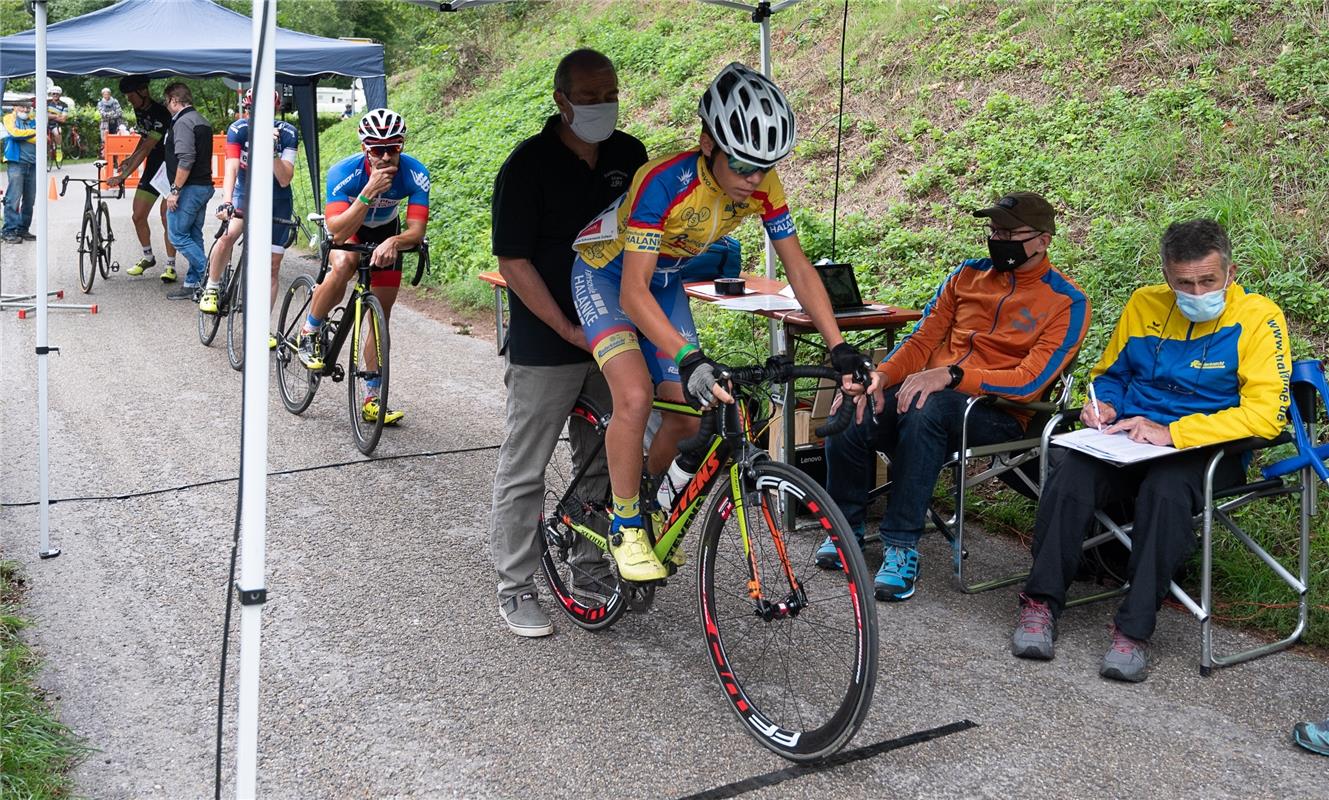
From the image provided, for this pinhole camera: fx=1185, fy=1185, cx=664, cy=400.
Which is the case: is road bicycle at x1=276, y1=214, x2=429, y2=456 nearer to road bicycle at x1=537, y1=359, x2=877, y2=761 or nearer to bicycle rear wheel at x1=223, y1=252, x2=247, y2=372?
bicycle rear wheel at x1=223, y1=252, x2=247, y2=372

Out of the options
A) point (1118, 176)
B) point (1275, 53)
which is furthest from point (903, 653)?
point (1275, 53)

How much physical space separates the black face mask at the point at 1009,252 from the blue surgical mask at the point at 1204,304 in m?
0.74

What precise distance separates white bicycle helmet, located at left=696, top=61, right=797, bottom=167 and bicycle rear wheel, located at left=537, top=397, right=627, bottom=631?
1.19 meters

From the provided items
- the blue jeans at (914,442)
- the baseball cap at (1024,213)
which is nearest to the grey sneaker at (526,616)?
the blue jeans at (914,442)

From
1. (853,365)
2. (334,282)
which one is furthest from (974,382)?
(334,282)

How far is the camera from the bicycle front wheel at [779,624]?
316cm

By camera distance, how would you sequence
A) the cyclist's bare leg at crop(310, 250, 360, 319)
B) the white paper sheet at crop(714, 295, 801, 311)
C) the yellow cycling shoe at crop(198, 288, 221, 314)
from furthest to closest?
the yellow cycling shoe at crop(198, 288, 221, 314) → the cyclist's bare leg at crop(310, 250, 360, 319) → the white paper sheet at crop(714, 295, 801, 311)

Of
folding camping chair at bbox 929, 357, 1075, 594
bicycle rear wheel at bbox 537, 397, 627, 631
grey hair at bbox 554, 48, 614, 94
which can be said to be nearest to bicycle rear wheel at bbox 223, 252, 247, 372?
bicycle rear wheel at bbox 537, 397, 627, 631

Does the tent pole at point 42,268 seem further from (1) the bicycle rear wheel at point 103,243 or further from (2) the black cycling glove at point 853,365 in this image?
(1) the bicycle rear wheel at point 103,243

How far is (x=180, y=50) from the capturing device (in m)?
12.5

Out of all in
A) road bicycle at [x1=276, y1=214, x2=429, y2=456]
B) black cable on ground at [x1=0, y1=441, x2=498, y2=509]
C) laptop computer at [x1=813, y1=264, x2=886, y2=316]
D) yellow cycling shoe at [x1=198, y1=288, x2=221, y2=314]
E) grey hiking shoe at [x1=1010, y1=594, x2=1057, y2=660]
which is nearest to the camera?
grey hiking shoe at [x1=1010, y1=594, x2=1057, y2=660]

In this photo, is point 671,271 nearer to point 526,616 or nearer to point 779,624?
point 779,624

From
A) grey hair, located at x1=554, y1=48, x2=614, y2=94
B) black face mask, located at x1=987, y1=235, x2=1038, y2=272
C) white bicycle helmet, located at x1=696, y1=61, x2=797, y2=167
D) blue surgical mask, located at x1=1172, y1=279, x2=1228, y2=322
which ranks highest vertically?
grey hair, located at x1=554, y1=48, x2=614, y2=94

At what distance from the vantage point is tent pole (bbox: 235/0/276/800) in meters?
2.57
